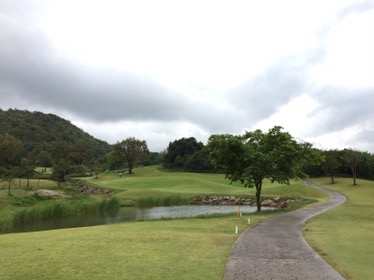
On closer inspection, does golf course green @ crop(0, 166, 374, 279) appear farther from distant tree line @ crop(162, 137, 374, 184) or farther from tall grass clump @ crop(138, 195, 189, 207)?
distant tree line @ crop(162, 137, 374, 184)

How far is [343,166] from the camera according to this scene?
75250 mm

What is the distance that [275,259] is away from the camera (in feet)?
35.2

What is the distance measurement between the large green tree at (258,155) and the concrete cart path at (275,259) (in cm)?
1018

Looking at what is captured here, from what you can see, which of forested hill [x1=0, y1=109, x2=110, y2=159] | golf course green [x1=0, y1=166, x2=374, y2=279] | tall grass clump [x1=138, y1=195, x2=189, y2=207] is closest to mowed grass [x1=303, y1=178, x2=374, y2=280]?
golf course green [x1=0, y1=166, x2=374, y2=279]

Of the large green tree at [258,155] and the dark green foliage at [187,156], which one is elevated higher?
the dark green foliage at [187,156]

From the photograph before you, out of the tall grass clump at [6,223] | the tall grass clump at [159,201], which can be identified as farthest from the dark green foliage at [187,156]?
the tall grass clump at [6,223]

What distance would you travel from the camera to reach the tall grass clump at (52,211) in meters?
25.2

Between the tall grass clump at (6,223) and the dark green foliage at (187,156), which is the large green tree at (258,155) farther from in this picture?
the dark green foliage at (187,156)

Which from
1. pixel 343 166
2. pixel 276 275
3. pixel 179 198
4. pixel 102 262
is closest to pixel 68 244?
pixel 102 262

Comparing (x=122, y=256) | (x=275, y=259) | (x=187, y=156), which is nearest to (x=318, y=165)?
(x=187, y=156)

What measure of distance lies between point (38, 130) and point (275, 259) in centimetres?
13392

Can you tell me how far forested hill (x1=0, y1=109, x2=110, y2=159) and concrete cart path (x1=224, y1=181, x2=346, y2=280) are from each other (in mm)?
103676

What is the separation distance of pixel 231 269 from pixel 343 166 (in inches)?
2937

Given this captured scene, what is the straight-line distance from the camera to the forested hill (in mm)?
115512
